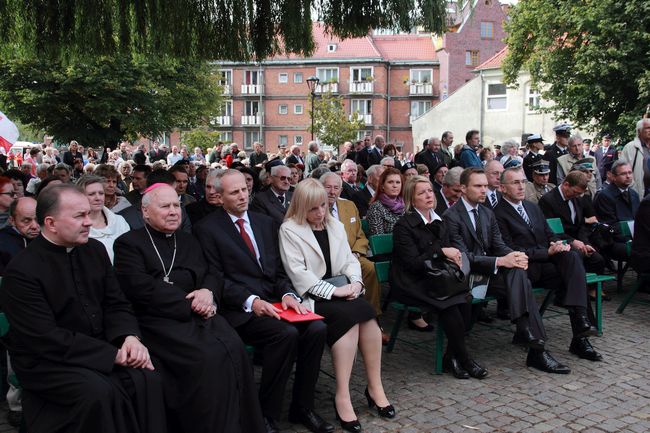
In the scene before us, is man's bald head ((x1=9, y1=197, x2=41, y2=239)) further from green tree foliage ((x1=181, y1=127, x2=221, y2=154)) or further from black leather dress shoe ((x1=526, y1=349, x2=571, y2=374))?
green tree foliage ((x1=181, y1=127, x2=221, y2=154))

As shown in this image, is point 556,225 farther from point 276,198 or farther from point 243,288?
point 243,288

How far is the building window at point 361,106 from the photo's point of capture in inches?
2317

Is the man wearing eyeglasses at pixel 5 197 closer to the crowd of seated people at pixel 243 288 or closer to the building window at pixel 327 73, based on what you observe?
the crowd of seated people at pixel 243 288

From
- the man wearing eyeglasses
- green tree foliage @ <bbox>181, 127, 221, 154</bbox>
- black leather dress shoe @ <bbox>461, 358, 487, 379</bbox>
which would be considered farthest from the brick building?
black leather dress shoe @ <bbox>461, 358, 487, 379</bbox>

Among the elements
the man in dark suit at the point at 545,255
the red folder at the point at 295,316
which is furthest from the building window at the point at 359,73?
the red folder at the point at 295,316

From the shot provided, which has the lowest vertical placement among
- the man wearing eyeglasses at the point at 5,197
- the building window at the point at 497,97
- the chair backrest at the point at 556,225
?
the chair backrest at the point at 556,225

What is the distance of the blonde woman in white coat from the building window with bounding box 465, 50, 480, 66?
5410cm

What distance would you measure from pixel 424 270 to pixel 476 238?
0.86 m

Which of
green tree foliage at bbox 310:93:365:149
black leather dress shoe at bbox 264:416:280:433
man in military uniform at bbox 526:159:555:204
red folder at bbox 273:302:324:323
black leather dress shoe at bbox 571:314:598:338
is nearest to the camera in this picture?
black leather dress shoe at bbox 264:416:280:433

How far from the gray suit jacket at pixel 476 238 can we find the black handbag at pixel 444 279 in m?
0.42

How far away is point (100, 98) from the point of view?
28.0 metres

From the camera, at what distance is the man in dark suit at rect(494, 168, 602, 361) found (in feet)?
19.1

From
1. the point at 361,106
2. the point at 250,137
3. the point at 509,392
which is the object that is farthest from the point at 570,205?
the point at 250,137

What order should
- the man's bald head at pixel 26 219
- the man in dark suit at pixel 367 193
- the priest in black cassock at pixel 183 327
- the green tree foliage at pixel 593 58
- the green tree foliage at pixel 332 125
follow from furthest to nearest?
the green tree foliage at pixel 332 125 < the green tree foliage at pixel 593 58 < the man in dark suit at pixel 367 193 < the man's bald head at pixel 26 219 < the priest in black cassock at pixel 183 327
